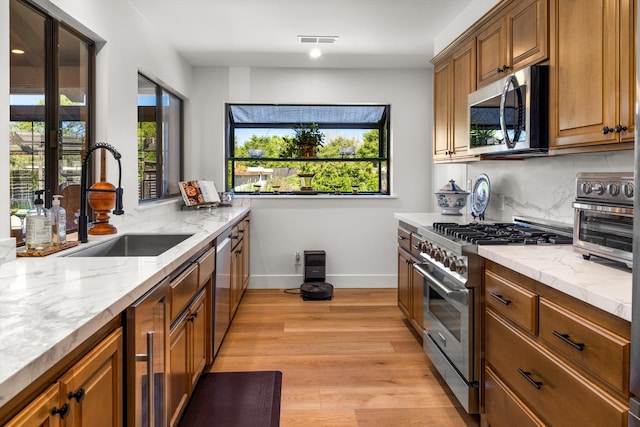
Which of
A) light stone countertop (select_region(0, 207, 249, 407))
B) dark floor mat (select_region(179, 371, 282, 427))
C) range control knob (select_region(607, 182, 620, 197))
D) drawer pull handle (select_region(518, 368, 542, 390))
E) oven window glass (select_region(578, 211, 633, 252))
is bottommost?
dark floor mat (select_region(179, 371, 282, 427))

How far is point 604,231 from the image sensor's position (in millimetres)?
1633

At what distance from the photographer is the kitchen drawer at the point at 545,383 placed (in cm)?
131

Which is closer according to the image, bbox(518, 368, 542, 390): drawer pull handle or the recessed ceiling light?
bbox(518, 368, 542, 390): drawer pull handle

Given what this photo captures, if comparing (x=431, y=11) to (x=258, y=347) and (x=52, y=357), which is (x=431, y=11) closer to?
(x=258, y=347)

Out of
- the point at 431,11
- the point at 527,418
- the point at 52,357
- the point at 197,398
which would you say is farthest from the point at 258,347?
the point at 431,11

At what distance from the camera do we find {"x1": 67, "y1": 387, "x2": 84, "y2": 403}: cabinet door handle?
39.8 inches

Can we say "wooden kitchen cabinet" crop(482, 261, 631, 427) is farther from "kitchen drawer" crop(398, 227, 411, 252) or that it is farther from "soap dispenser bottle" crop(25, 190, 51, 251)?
"soap dispenser bottle" crop(25, 190, 51, 251)

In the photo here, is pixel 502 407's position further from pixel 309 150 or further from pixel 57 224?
pixel 309 150

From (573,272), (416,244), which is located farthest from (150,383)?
(416,244)

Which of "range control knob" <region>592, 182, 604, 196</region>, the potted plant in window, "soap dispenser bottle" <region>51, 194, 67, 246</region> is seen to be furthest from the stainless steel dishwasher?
"range control knob" <region>592, 182, 604, 196</region>

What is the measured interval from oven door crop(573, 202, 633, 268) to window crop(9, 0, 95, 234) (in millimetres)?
2509

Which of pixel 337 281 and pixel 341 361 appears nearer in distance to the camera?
pixel 341 361

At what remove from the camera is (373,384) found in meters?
2.73

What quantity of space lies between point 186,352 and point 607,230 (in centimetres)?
189
